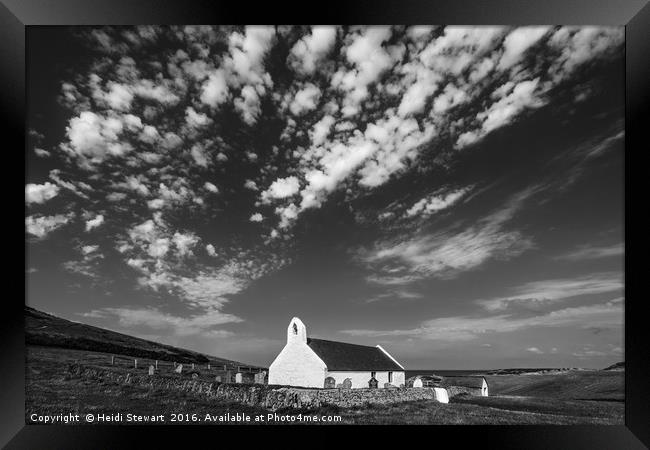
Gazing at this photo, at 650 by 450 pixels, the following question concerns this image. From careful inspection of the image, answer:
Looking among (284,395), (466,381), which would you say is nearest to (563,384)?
(466,381)

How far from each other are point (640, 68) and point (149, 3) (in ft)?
32.3

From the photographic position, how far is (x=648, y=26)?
777 cm

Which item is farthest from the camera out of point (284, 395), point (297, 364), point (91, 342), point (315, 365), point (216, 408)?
point (91, 342)

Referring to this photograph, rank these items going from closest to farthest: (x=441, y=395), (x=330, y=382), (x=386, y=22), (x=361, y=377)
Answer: (x=386, y=22) < (x=441, y=395) < (x=330, y=382) < (x=361, y=377)

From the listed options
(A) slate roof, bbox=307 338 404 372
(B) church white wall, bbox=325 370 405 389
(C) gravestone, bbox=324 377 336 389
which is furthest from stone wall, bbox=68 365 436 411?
(A) slate roof, bbox=307 338 404 372

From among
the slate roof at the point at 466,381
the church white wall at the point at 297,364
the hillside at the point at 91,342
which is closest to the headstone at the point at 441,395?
the slate roof at the point at 466,381

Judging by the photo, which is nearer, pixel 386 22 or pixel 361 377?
pixel 386 22

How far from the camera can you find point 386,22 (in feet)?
25.9

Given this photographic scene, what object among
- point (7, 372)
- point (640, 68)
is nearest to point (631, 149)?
point (640, 68)

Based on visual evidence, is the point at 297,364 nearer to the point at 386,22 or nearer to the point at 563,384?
the point at 563,384

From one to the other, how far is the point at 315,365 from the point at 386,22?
705 inches

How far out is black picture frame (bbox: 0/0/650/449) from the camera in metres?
7.54

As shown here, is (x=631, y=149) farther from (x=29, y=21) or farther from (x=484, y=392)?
(x=484, y=392)

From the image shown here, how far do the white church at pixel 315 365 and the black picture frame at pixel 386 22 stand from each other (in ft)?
44.5
